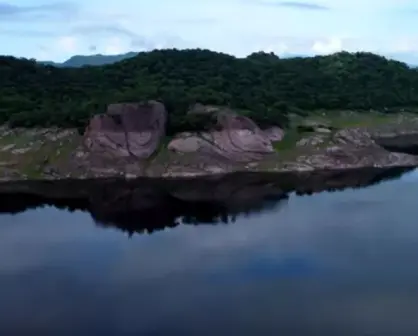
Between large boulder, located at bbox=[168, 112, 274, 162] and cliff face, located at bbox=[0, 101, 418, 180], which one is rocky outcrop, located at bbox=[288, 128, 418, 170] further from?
large boulder, located at bbox=[168, 112, 274, 162]

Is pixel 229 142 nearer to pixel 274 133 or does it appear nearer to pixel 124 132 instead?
pixel 274 133

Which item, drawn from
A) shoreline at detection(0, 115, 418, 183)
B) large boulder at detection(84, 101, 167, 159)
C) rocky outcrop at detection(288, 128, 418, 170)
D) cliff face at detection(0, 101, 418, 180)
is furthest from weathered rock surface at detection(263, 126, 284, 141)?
large boulder at detection(84, 101, 167, 159)

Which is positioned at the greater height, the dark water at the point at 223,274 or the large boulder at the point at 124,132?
the large boulder at the point at 124,132

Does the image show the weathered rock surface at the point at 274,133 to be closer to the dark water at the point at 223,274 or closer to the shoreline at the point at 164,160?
the shoreline at the point at 164,160

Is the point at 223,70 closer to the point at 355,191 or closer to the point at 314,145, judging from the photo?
the point at 314,145

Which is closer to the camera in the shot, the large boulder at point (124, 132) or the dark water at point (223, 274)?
the dark water at point (223, 274)

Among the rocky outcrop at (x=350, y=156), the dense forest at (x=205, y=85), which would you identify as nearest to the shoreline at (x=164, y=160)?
the rocky outcrop at (x=350, y=156)
